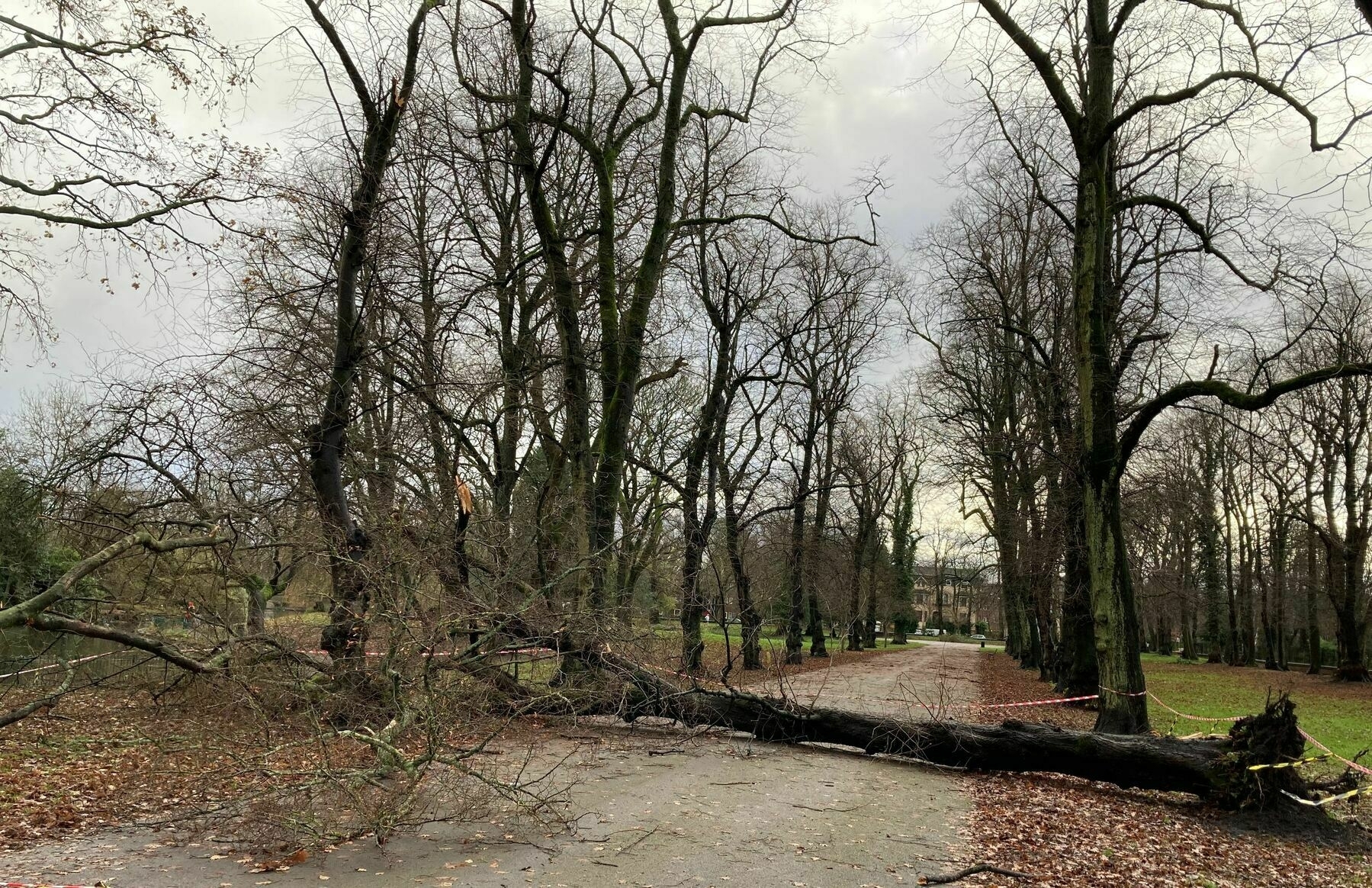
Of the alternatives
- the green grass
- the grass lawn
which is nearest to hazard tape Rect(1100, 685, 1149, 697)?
the grass lawn

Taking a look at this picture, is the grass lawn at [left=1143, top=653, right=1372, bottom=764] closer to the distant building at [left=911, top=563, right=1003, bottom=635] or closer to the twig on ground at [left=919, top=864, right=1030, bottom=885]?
the twig on ground at [left=919, top=864, right=1030, bottom=885]

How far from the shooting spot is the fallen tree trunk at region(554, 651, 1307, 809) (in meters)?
8.45

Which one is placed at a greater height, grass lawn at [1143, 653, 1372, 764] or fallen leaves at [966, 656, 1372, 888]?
grass lawn at [1143, 653, 1372, 764]

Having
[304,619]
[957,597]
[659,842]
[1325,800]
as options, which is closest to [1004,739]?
[1325,800]

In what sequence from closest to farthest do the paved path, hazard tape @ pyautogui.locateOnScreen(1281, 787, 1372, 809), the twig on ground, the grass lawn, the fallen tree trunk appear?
the paved path
the twig on ground
hazard tape @ pyautogui.locateOnScreen(1281, 787, 1372, 809)
the fallen tree trunk
the grass lawn

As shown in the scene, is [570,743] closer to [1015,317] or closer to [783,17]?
[783,17]

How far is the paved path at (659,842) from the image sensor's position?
222 inches

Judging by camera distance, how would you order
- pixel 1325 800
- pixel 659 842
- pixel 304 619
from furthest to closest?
pixel 304 619
pixel 1325 800
pixel 659 842

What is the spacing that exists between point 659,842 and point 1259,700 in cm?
2097

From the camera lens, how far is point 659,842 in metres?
6.84

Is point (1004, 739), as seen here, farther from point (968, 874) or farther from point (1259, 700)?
point (1259, 700)

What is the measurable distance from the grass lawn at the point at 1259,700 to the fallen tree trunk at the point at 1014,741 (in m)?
2.11

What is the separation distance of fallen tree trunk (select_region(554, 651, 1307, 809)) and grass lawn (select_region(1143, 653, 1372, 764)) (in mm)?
2112

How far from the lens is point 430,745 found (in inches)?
262
